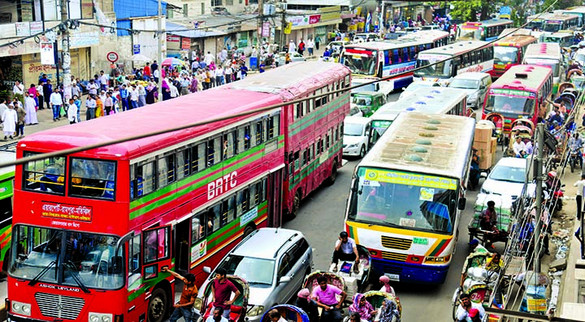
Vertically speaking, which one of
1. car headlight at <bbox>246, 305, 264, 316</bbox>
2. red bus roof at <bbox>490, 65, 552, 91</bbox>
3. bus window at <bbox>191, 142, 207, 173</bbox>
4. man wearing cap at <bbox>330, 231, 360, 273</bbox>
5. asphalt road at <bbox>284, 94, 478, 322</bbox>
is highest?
bus window at <bbox>191, 142, 207, 173</bbox>

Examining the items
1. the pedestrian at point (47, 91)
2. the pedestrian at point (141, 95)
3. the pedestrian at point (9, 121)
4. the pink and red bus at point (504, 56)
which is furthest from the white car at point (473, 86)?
the pedestrian at point (9, 121)

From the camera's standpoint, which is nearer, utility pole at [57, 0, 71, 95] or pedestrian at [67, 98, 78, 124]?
utility pole at [57, 0, 71, 95]

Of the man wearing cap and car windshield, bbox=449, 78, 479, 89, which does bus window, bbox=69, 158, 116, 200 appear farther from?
car windshield, bbox=449, 78, 479, 89

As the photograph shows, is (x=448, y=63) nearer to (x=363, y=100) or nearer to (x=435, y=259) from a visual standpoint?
(x=363, y=100)

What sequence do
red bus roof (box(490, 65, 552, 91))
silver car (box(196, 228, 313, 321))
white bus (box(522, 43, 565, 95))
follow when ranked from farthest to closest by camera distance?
white bus (box(522, 43, 565, 95)), red bus roof (box(490, 65, 552, 91)), silver car (box(196, 228, 313, 321))

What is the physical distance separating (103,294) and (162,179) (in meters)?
2.32

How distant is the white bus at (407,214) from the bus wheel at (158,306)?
414 cm

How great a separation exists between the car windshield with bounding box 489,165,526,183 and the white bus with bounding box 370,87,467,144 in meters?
4.11

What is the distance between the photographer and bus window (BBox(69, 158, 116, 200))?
518 inches

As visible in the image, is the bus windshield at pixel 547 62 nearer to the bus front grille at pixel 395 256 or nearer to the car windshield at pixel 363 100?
the car windshield at pixel 363 100

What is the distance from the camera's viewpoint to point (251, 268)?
49.2 feet

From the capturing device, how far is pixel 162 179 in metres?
14.6

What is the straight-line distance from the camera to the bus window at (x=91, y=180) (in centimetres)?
1316

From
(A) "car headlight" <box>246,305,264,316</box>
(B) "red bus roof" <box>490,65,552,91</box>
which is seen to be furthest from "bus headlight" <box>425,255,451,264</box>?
(B) "red bus roof" <box>490,65,552,91</box>
